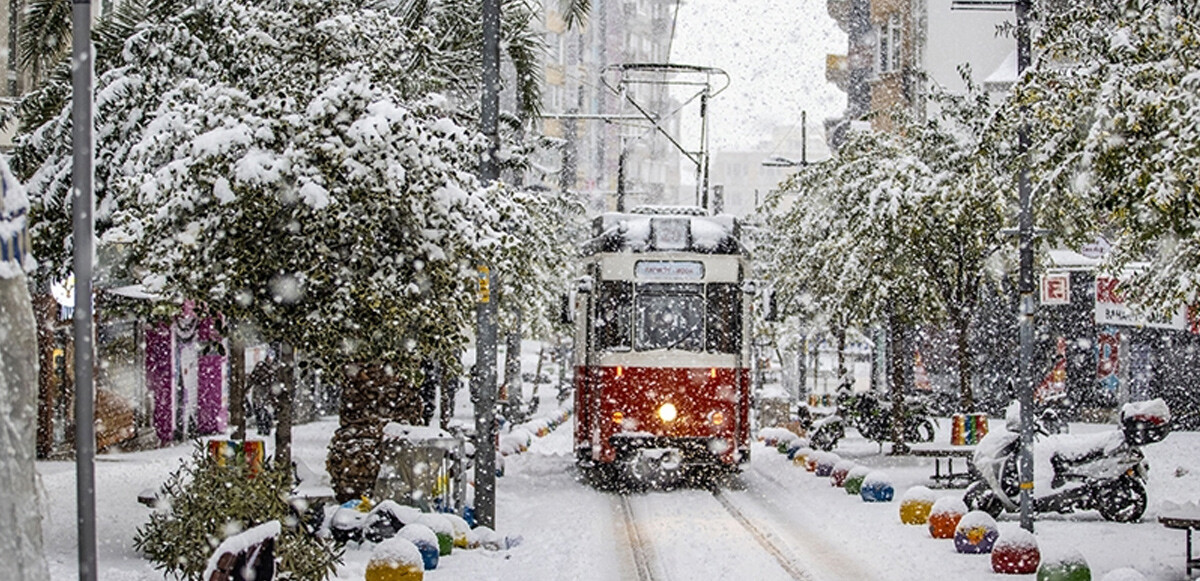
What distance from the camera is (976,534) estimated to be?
14.2 m

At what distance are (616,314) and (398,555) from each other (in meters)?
8.85

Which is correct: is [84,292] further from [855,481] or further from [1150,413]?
[855,481]

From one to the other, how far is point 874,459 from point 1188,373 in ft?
39.2

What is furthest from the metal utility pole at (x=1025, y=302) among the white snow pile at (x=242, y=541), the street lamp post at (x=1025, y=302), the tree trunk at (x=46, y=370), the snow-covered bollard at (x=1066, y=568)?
the tree trunk at (x=46, y=370)

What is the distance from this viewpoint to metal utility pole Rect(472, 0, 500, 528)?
15.4m

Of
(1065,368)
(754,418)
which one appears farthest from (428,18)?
(1065,368)

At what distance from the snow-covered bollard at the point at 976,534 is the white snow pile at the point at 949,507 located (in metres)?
1.16

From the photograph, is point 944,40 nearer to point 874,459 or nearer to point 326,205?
point 874,459

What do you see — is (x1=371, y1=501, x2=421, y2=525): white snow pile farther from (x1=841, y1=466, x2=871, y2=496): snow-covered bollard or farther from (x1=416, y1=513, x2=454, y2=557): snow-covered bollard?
(x1=841, y1=466, x2=871, y2=496): snow-covered bollard

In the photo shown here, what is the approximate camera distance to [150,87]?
1736 cm

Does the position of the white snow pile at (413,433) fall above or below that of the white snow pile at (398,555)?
above

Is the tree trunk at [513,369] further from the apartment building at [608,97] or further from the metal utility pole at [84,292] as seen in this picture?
the apartment building at [608,97]

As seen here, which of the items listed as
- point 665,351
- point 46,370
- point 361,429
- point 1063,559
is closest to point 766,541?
point 1063,559

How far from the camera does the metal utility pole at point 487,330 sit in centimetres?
1545
